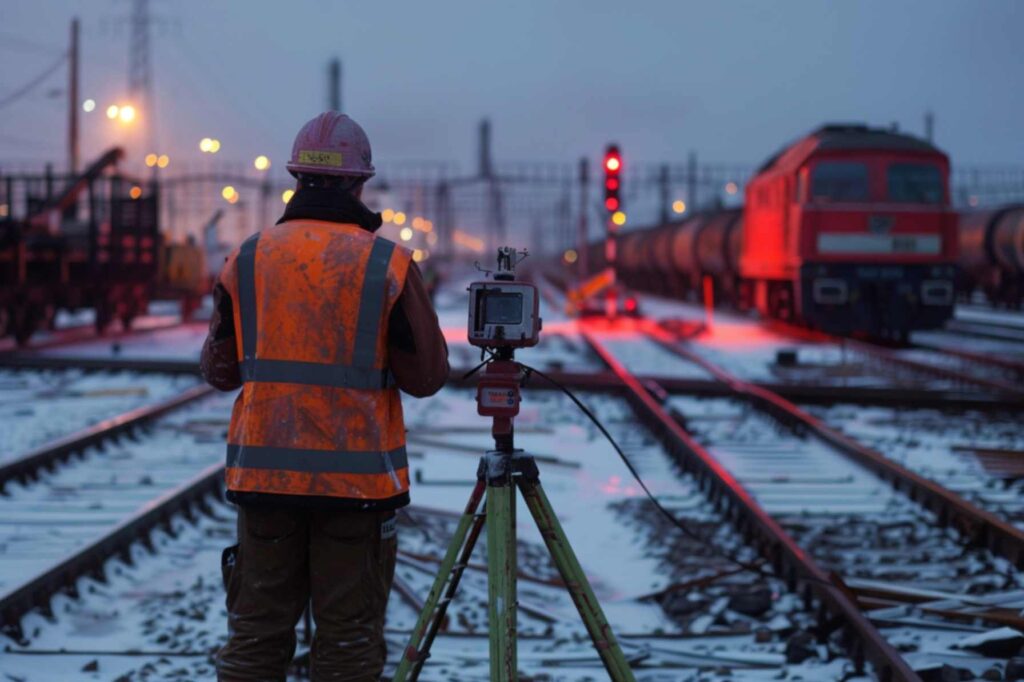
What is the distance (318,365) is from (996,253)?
3426 centimetres

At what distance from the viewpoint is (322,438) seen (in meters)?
3.72

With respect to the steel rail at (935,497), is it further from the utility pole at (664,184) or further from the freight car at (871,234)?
the utility pole at (664,184)

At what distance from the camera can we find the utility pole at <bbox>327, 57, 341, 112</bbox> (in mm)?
51013

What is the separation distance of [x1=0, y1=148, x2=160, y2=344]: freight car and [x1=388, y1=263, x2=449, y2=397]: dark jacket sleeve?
19285 millimetres

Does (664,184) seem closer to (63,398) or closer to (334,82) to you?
(334,82)

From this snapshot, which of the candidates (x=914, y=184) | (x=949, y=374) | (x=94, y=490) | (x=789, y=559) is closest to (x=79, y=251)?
(x=914, y=184)

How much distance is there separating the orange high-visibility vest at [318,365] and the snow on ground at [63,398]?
25.7 feet

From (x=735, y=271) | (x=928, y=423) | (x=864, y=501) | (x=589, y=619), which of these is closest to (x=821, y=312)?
(x=928, y=423)

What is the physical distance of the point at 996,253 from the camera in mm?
35500

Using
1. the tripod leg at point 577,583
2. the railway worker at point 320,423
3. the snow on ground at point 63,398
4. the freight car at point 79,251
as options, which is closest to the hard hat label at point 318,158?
the railway worker at point 320,423

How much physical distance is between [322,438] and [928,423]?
1019 centimetres

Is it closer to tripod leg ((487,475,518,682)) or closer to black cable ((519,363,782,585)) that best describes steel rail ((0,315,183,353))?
black cable ((519,363,782,585))

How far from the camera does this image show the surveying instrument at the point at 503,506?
3885 mm

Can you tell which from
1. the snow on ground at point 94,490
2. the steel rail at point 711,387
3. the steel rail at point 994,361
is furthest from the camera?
the steel rail at point 994,361
